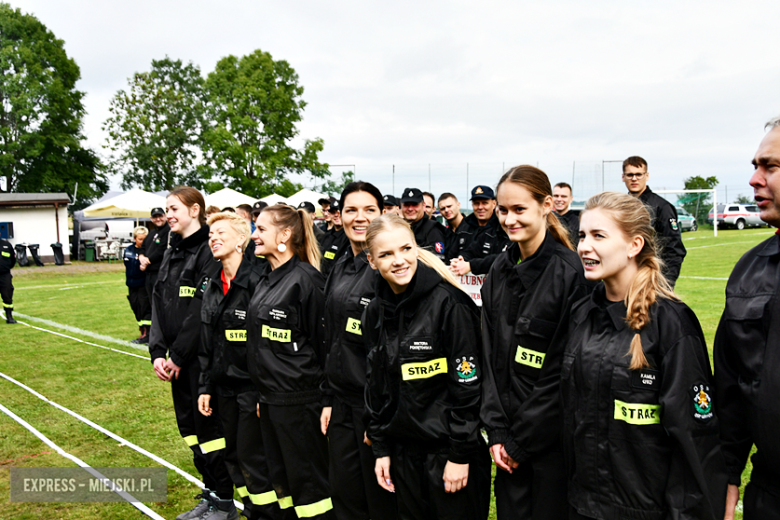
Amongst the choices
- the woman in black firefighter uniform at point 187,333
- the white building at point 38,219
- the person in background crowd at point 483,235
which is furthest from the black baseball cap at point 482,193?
the white building at point 38,219

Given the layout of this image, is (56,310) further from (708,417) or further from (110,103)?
(110,103)

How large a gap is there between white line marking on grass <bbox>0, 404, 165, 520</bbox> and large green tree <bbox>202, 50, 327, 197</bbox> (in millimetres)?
→ 29477

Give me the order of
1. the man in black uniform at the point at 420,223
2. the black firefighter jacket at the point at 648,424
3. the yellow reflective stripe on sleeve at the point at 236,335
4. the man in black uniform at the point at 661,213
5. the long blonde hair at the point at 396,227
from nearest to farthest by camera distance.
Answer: the black firefighter jacket at the point at 648,424, the long blonde hair at the point at 396,227, the yellow reflective stripe on sleeve at the point at 236,335, the man in black uniform at the point at 661,213, the man in black uniform at the point at 420,223

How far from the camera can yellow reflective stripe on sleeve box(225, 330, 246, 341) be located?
156 inches

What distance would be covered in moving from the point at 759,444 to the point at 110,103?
5562 cm

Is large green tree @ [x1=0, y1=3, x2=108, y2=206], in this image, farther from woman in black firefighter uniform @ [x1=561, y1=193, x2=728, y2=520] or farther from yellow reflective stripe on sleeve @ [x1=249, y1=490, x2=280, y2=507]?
woman in black firefighter uniform @ [x1=561, y1=193, x2=728, y2=520]

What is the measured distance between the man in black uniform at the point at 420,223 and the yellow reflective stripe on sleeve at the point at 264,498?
159 inches

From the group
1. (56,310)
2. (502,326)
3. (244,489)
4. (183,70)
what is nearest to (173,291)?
(244,489)

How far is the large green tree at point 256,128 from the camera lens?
35781 millimetres

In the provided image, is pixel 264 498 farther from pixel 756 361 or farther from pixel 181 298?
pixel 756 361

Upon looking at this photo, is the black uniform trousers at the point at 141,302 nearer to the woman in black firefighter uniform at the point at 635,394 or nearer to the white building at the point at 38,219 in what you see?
the woman in black firefighter uniform at the point at 635,394

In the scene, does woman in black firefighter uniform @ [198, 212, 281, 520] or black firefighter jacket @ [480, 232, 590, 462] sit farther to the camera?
woman in black firefighter uniform @ [198, 212, 281, 520]

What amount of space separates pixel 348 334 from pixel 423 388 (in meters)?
0.73

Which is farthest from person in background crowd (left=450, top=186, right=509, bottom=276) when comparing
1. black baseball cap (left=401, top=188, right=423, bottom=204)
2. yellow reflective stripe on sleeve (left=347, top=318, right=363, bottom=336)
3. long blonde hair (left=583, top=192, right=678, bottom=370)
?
long blonde hair (left=583, top=192, right=678, bottom=370)
